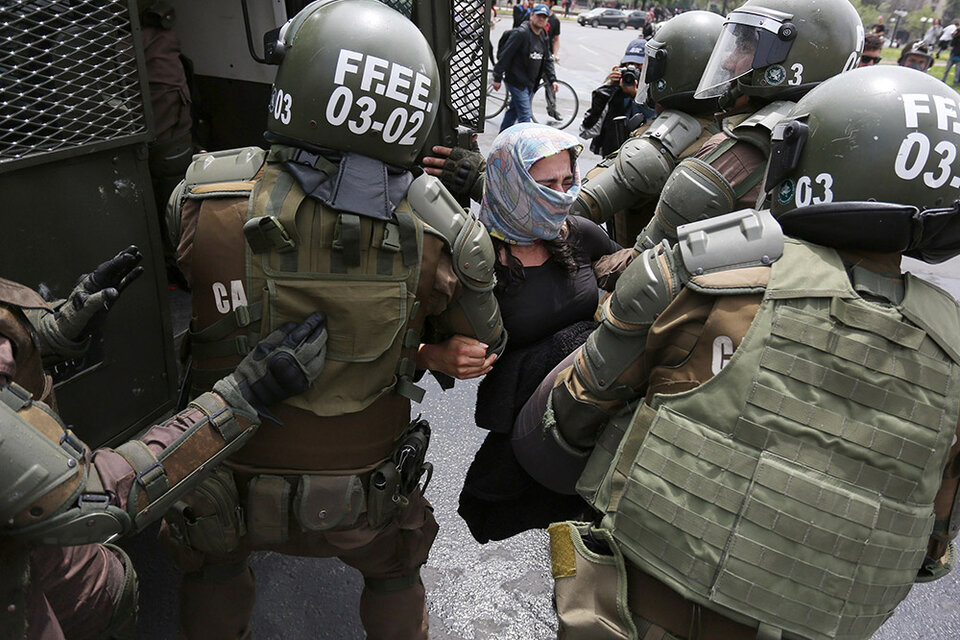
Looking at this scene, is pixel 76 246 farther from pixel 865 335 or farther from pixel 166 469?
pixel 865 335

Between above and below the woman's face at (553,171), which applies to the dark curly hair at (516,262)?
below

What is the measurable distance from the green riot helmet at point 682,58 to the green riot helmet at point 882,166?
1.86m

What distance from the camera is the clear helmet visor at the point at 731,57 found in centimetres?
279

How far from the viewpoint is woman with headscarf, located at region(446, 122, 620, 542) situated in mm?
2268

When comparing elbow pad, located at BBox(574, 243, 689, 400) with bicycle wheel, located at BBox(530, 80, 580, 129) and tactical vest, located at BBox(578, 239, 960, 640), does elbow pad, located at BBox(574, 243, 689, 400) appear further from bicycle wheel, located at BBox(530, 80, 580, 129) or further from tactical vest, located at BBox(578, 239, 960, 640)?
bicycle wheel, located at BBox(530, 80, 580, 129)

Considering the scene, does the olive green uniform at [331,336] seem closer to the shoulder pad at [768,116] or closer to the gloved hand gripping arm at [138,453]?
the gloved hand gripping arm at [138,453]

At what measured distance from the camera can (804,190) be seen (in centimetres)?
161

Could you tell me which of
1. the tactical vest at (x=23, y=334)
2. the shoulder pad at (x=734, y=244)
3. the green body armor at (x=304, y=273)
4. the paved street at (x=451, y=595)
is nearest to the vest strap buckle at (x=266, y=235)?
the green body armor at (x=304, y=273)

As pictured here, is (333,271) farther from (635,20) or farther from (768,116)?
(635,20)

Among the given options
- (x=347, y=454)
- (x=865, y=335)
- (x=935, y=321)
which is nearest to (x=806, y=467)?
(x=865, y=335)

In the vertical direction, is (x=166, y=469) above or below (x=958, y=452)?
below

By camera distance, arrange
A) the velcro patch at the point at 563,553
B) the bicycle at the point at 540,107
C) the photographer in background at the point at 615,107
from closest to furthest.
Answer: the velcro patch at the point at 563,553 → the photographer in background at the point at 615,107 → the bicycle at the point at 540,107

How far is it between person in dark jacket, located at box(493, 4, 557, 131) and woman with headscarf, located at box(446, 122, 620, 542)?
7.42 m

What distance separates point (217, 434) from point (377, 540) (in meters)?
Answer: 0.71
